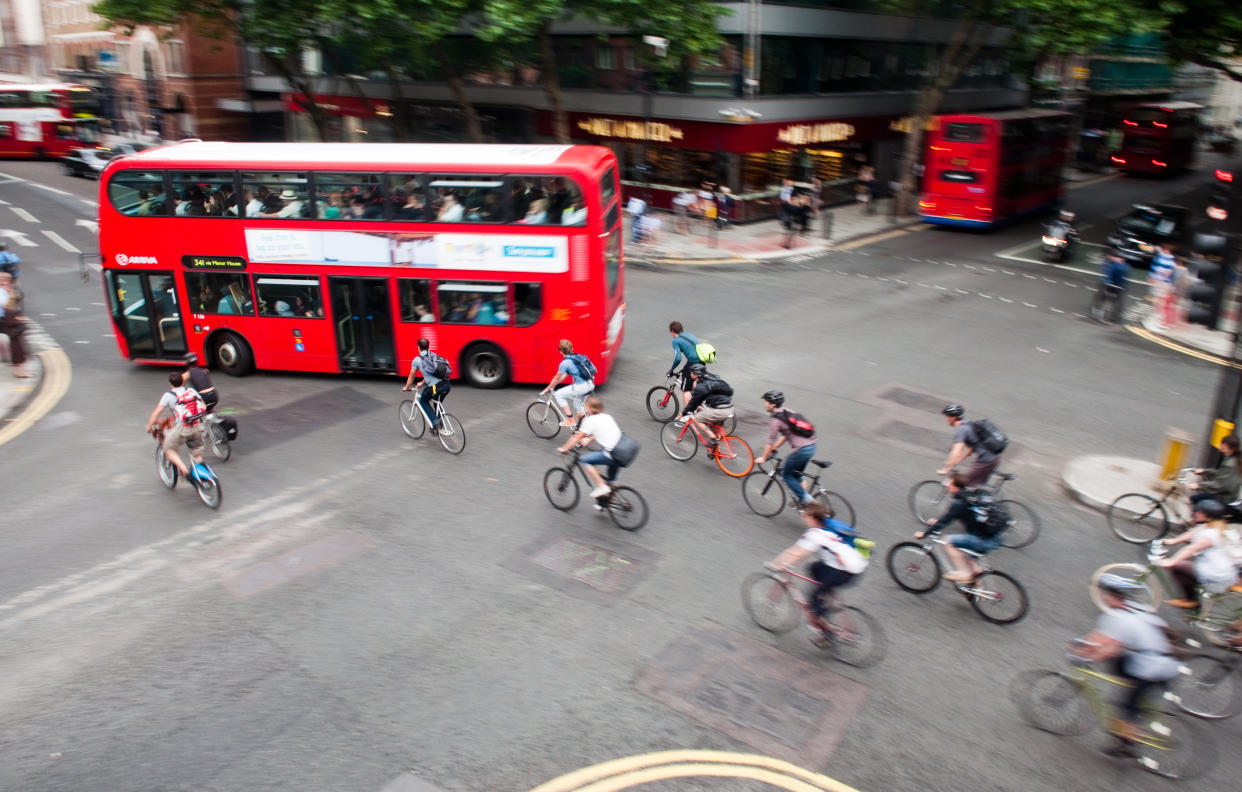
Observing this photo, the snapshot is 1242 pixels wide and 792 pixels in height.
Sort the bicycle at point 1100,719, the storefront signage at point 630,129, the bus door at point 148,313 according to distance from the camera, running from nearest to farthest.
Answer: the bicycle at point 1100,719 → the bus door at point 148,313 → the storefront signage at point 630,129

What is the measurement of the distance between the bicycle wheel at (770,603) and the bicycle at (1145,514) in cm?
452

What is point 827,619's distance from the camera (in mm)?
7895

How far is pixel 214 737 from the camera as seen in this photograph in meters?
6.89

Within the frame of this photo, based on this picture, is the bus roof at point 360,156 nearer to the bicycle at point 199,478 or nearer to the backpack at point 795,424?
the bicycle at point 199,478

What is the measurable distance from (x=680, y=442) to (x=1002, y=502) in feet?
13.9

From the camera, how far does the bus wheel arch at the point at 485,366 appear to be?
48.0ft

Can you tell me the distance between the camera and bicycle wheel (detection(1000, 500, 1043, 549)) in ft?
32.3

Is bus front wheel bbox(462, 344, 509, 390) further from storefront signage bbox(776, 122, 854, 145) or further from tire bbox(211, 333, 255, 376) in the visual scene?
storefront signage bbox(776, 122, 854, 145)

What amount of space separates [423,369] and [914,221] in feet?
76.5

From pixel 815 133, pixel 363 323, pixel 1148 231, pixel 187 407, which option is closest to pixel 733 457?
pixel 187 407

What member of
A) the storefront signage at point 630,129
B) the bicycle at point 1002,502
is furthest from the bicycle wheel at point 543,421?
the storefront signage at point 630,129

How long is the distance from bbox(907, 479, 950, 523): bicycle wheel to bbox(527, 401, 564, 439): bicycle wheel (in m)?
5.08

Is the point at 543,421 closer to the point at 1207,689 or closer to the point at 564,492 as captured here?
the point at 564,492

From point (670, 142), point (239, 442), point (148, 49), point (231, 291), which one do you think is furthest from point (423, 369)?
point (148, 49)
